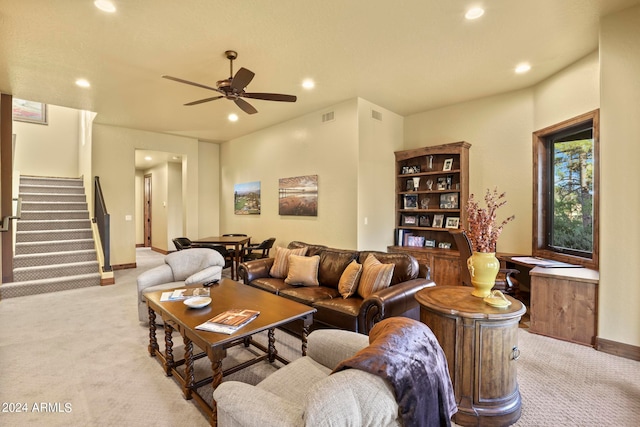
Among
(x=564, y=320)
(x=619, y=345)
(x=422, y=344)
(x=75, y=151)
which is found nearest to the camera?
(x=422, y=344)

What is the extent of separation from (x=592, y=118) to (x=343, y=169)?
326cm

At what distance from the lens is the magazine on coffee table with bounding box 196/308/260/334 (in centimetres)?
203

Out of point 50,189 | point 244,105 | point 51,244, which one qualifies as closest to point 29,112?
point 50,189

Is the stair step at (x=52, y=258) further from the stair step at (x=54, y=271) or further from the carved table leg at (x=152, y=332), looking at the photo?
the carved table leg at (x=152, y=332)

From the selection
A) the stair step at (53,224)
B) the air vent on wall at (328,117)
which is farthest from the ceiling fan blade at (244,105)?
the stair step at (53,224)

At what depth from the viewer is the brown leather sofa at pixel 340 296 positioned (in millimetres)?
2744

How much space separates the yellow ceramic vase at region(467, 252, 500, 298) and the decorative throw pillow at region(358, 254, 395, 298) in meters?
1.02

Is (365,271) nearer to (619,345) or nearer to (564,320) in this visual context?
(564,320)

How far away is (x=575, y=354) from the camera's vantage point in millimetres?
2920

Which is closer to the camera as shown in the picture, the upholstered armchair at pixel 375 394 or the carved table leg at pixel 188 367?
the upholstered armchair at pixel 375 394

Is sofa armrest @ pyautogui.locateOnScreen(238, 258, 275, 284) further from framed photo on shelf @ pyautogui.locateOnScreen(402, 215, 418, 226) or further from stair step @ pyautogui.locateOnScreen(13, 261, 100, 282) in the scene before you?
stair step @ pyautogui.locateOnScreen(13, 261, 100, 282)

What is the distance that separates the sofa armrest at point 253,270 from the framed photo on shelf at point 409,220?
286cm

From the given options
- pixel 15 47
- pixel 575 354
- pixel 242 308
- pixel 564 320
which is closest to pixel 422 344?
pixel 242 308

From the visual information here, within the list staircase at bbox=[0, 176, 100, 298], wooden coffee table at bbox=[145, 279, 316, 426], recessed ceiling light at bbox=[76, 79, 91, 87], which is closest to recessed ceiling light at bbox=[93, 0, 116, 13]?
recessed ceiling light at bbox=[76, 79, 91, 87]
